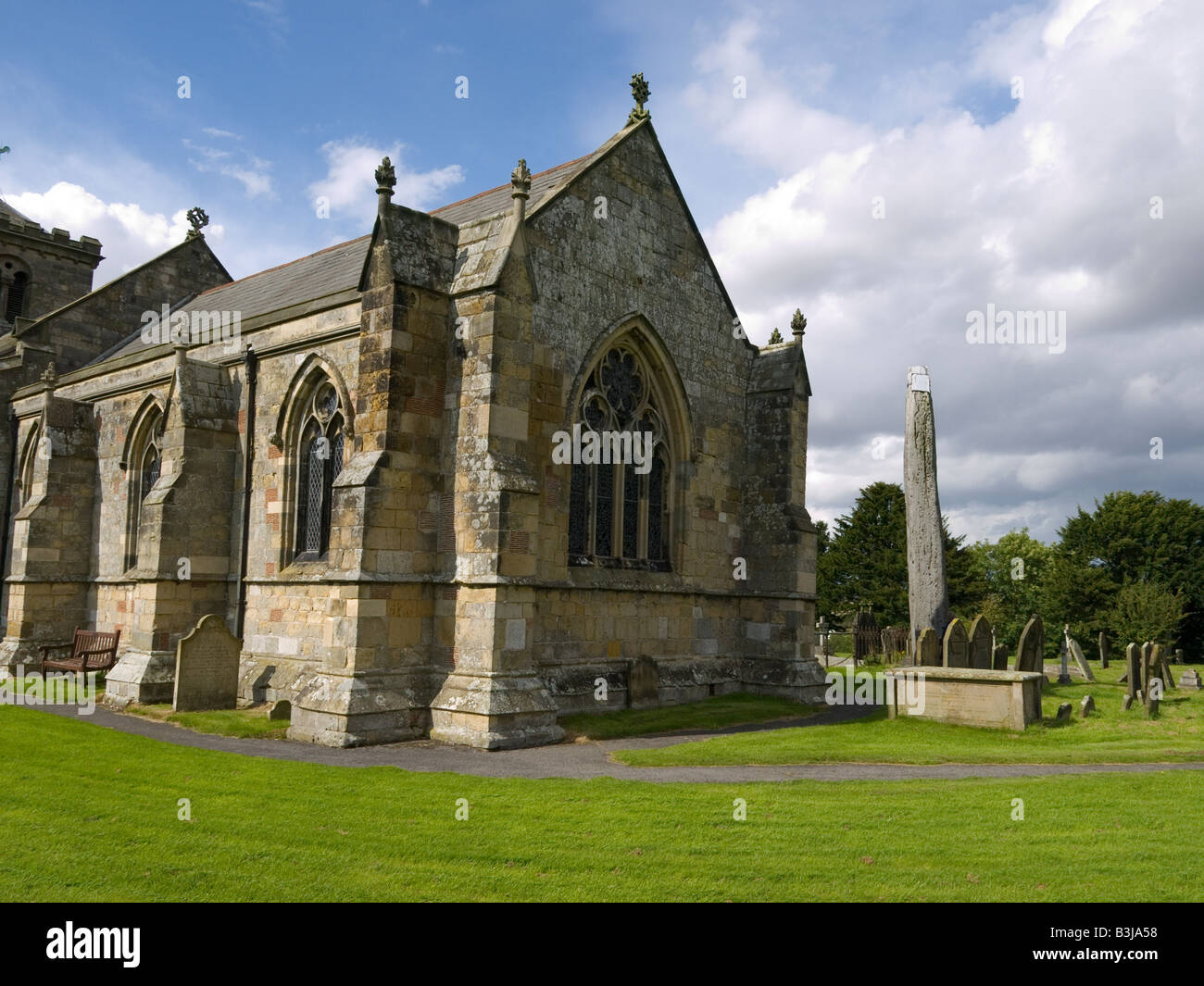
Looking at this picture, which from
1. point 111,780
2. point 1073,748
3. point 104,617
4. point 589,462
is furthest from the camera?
point 104,617

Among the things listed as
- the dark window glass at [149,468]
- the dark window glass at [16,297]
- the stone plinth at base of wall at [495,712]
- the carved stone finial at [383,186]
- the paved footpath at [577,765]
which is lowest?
the paved footpath at [577,765]

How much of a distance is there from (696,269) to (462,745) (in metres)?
10.2

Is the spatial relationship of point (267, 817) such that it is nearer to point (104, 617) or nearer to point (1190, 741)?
point (1190, 741)

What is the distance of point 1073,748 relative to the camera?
40.1 feet

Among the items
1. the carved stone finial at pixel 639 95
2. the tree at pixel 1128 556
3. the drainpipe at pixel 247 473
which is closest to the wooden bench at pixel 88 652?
the drainpipe at pixel 247 473

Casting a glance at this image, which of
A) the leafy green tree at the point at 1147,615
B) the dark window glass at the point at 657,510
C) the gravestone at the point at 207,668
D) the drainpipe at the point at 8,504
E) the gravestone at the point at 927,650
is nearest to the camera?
the gravestone at the point at 207,668

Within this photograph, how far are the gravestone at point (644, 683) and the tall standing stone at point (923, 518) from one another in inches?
203

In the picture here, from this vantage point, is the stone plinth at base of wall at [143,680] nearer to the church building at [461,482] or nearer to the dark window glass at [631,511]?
the church building at [461,482]

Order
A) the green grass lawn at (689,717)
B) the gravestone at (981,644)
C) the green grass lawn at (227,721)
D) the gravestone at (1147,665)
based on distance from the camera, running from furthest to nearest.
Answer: the gravestone at (981,644), the gravestone at (1147,665), the green grass lawn at (689,717), the green grass lawn at (227,721)

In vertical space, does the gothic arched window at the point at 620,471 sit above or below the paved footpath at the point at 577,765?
above

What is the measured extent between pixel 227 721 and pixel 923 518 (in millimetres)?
12648

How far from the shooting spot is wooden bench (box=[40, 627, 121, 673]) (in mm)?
17750

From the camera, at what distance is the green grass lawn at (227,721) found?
13117 millimetres
